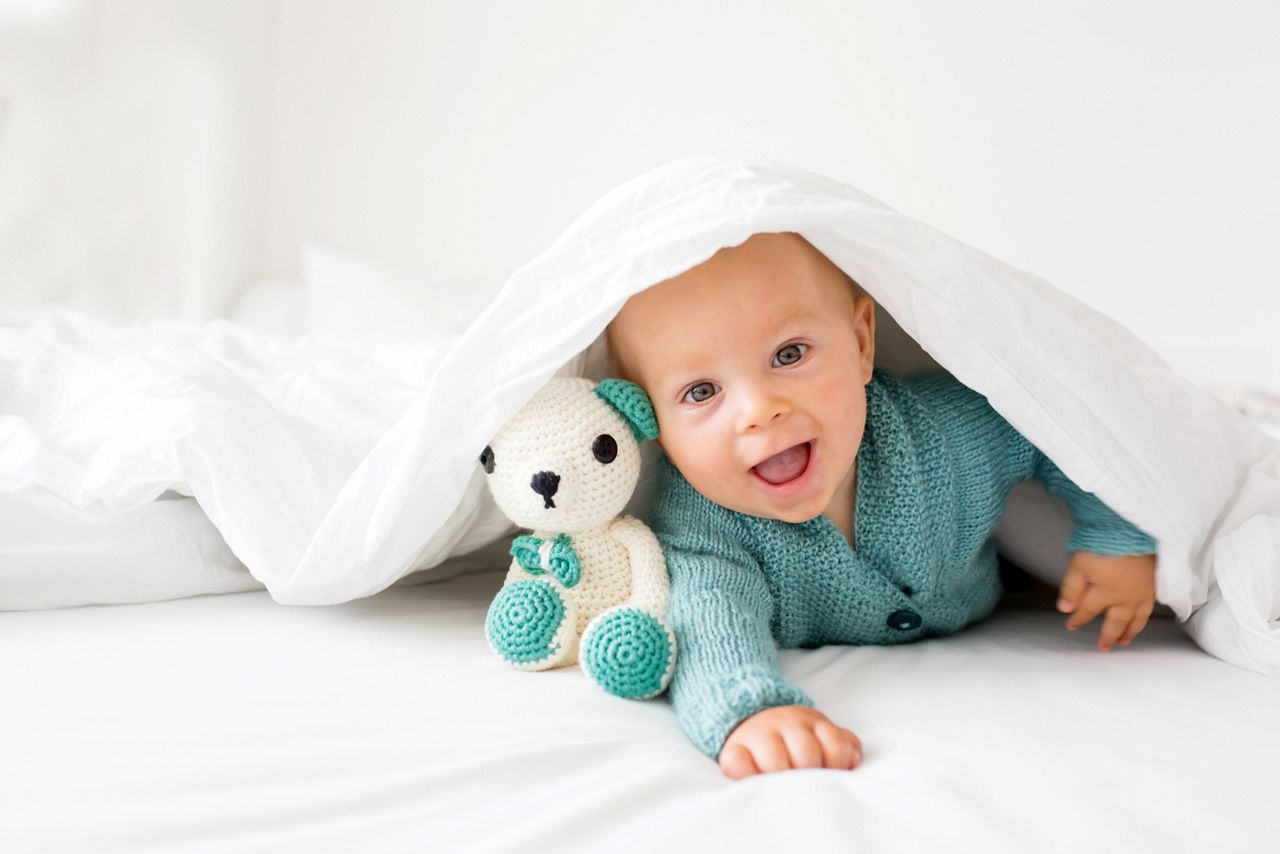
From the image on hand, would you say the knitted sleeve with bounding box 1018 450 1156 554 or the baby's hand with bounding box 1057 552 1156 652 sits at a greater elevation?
the knitted sleeve with bounding box 1018 450 1156 554

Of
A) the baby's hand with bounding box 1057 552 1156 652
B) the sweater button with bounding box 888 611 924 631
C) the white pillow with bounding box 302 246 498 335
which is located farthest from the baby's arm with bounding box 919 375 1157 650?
the white pillow with bounding box 302 246 498 335

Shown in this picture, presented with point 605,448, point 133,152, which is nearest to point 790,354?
point 605,448

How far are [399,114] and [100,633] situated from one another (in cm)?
174

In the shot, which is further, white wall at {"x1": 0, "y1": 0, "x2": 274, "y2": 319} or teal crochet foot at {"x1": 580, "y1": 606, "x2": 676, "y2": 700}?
white wall at {"x1": 0, "y1": 0, "x2": 274, "y2": 319}

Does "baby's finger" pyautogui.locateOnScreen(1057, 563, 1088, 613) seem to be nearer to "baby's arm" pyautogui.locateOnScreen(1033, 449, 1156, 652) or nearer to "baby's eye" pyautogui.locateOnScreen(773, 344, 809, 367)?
"baby's arm" pyautogui.locateOnScreen(1033, 449, 1156, 652)

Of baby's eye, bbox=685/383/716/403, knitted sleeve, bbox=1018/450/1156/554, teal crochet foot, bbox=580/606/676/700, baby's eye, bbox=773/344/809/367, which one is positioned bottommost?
teal crochet foot, bbox=580/606/676/700

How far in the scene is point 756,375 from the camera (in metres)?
0.87

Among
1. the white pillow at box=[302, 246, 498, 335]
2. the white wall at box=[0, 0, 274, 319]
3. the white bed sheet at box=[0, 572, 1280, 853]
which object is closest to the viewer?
the white bed sheet at box=[0, 572, 1280, 853]

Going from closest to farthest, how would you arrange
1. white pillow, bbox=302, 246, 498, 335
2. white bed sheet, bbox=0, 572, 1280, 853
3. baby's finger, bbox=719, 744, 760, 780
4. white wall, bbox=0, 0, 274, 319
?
white bed sheet, bbox=0, 572, 1280, 853 → baby's finger, bbox=719, 744, 760, 780 → white pillow, bbox=302, 246, 498, 335 → white wall, bbox=0, 0, 274, 319

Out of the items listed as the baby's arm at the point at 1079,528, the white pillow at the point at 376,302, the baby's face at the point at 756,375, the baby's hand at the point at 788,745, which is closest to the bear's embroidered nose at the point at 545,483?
the baby's face at the point at 756,375

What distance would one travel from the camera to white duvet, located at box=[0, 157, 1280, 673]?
842 mm

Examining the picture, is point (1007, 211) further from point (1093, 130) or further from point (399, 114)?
point (399, 114)

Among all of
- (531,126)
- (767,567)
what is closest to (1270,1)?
(531,126)

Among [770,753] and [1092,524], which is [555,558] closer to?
[770,753]
